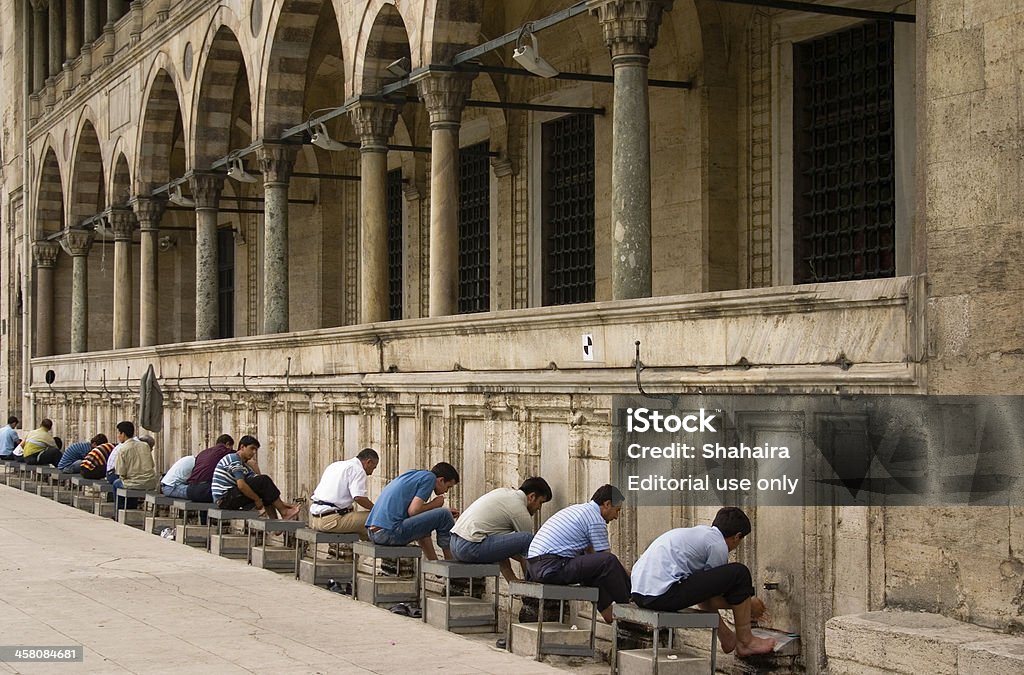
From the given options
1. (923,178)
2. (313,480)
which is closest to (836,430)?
(923,178)

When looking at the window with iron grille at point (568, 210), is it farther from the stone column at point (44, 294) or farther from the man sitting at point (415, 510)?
the stone column at point (44, 294)

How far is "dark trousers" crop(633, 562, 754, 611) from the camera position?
29.3ft

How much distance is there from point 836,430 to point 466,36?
798 centimetres

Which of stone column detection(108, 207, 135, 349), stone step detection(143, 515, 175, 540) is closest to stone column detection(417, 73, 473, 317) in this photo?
stone step detection(143, 515, 175, 540)

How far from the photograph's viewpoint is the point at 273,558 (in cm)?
1516

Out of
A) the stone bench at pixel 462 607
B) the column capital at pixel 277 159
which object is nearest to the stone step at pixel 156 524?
the column capital at pixel 277 159

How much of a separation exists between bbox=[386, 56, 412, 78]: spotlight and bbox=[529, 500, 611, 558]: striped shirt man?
8.18 m

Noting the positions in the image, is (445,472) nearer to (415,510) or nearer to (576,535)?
(415,510)

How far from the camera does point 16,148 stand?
37750 mm

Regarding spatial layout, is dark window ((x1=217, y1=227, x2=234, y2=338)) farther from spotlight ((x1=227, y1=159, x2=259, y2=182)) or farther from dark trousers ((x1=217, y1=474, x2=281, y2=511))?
dark trousers ((x1=217, y1=474, x2=281, y2=511))

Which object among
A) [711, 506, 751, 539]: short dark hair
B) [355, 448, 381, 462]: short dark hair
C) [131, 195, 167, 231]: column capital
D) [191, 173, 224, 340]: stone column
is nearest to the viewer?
[711, 506, 751, 539]: short dark hair

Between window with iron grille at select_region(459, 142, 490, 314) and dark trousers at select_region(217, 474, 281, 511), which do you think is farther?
window with iron grille at select_region(459, 142, 490, 314)

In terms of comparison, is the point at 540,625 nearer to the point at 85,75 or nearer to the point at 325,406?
the point at 325,406

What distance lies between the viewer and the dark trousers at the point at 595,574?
9.94 metres
